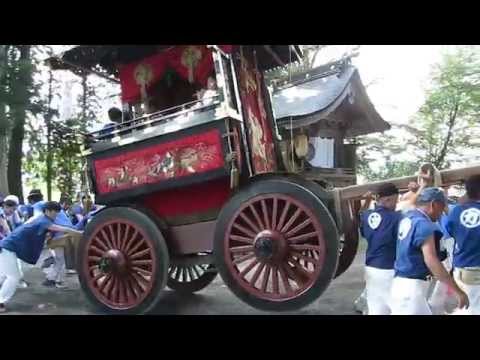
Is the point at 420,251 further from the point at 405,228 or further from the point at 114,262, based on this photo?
the point at 114,262

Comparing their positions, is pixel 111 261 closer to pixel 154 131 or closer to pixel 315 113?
pixel 154 131

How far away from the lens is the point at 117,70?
5133 mm

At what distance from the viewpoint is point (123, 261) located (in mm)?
4309

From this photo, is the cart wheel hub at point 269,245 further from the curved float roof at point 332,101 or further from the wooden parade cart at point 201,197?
the curved float roof at point 332,101

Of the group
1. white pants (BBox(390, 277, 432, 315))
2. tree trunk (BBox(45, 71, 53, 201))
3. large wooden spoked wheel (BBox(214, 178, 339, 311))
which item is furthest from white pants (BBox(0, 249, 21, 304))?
tree trunk (BBox(45, 71, 53, 201))

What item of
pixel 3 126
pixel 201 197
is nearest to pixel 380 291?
pixel 201 197

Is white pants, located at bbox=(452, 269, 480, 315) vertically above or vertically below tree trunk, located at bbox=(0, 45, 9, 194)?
below

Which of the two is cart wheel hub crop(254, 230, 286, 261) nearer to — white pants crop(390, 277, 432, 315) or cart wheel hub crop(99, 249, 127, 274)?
white pants crop(390, 277, 432, 315)

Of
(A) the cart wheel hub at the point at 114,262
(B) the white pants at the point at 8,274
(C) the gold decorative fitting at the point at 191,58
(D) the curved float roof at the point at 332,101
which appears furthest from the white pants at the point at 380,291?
(D) the curved float roof at the point at 332,101

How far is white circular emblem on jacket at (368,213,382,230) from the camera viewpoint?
369 cm

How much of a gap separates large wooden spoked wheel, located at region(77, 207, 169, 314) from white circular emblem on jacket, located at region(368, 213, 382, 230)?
1.74 meters

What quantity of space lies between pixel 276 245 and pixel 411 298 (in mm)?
1078

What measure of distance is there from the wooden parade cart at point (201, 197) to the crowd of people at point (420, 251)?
1.08ft

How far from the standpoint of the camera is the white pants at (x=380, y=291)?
360cm
